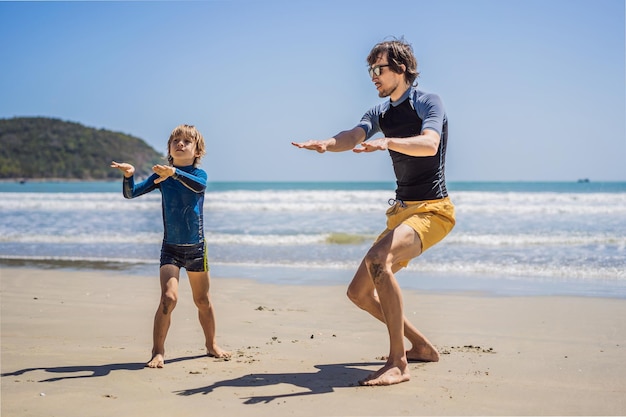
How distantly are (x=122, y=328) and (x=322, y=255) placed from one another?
668 centimetres

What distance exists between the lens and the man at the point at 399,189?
155 inches

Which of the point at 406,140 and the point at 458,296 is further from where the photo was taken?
the point at 458,296

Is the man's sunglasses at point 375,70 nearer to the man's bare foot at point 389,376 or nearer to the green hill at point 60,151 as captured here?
the man's bare foot at point 389,376

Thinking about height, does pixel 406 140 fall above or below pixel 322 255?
above

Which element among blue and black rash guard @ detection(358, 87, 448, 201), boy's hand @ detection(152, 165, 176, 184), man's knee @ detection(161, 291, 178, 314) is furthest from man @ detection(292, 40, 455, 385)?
man's knee @ detection(161, 291, 178, 314)

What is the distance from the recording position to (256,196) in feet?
113

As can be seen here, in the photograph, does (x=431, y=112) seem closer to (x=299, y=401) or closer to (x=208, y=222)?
(x=299, y=401)

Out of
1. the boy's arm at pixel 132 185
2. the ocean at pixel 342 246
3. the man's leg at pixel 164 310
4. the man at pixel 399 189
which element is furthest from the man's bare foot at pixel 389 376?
the ocean at pixel 342 246

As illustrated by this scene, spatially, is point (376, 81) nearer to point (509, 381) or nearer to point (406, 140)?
point (406, 140)

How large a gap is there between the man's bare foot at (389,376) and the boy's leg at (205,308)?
1306 millimetres

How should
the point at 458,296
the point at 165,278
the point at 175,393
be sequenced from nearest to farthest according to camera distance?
the point at 175,393 < the point at 165,278 < the point at 458,296

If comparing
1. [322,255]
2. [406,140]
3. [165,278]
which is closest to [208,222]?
[322,255]

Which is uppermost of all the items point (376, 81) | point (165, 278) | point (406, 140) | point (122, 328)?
point (376, 81)

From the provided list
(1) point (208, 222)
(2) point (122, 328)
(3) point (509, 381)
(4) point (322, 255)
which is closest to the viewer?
(3) point (509, 381)
